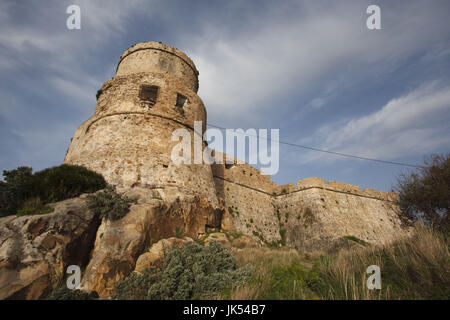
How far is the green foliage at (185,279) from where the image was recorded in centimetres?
433

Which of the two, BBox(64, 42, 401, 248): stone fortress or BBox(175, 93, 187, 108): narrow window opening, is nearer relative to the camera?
BBox(64, 42, 401, 248): stone fortress

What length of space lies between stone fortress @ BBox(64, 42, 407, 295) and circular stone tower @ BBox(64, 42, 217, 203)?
0.04m

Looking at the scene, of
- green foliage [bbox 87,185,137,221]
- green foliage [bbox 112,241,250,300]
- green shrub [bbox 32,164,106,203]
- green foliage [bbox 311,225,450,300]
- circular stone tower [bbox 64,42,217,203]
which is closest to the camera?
green foliage [bbox 311,225,450,300]

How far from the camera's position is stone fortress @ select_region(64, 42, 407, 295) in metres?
5.78

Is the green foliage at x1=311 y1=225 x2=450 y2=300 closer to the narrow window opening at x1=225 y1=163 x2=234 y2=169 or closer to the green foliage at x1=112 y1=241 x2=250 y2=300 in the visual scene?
the green foliage at x1=112 y1=241 x2=250 y2=300

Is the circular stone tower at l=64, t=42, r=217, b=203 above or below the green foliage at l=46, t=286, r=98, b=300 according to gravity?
above

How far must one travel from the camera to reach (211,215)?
893cm

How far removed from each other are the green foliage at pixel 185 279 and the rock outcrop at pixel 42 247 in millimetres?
1450

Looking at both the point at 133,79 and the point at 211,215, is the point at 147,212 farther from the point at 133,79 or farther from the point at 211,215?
the point at 133,79

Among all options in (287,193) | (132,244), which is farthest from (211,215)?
(287,193)

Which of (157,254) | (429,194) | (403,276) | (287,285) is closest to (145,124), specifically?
(157,254)

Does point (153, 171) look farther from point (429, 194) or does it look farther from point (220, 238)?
point (429, 194)

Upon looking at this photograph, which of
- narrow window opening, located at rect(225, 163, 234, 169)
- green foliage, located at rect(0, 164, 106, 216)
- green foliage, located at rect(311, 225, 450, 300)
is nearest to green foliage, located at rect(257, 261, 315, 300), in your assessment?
green foliage, located at rect(311, 225, 450, 300)
